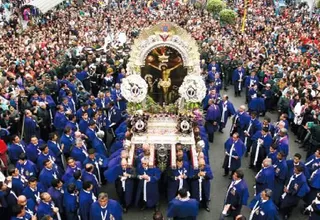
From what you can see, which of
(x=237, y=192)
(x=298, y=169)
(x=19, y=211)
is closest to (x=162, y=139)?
(x=237, y=192)

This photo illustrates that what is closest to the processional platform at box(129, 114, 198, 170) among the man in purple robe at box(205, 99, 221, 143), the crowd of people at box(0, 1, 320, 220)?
the crowd of people at box(0, 1, 320, 220)

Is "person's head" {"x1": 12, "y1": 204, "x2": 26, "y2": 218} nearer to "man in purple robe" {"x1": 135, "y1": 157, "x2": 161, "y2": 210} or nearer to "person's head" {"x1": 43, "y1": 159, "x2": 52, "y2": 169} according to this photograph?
"person's head" {"x1": 43, "y1": 159, "x2": 52, "y2": 169}

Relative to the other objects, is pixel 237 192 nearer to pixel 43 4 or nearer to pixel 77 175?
pixel 77 175

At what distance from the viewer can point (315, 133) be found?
1170 centimetres

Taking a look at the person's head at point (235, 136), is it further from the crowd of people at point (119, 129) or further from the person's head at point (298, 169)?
the person's head at point (298, 169)

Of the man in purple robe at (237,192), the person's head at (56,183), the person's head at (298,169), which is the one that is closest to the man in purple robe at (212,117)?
the person's head at (298,169)

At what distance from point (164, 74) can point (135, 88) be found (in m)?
1.19

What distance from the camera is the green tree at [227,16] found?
28609 millimetres

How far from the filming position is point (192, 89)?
35.5 ft

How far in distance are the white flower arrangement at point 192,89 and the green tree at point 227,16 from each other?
19009 mm

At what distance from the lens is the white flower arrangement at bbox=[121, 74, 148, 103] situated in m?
10.9

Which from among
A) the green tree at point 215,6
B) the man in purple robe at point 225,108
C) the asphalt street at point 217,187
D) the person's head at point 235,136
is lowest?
the asphalt street at point 217,187

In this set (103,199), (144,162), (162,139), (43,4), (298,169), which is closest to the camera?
(103,199)

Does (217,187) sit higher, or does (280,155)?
(280,155)
